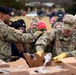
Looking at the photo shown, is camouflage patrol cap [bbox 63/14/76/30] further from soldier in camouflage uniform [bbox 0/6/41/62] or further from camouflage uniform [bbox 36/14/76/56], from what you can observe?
soldier in camouflage uniform [bbox 0/6/41/62]

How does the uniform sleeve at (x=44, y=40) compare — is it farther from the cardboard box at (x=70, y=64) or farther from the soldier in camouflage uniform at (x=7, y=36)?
the cardboard box at (x=70, y=64)

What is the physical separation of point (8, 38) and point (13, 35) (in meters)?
0.12

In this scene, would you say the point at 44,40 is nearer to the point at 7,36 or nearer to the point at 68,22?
the point at 68,22

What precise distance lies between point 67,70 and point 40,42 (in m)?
1.33

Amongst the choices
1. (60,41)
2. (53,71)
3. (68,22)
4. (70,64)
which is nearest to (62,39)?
(60,41)

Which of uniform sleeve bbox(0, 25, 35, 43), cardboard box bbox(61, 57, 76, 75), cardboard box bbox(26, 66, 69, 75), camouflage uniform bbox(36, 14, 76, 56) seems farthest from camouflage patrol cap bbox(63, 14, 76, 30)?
cardboard box bbox(26, 66, 69, 75)

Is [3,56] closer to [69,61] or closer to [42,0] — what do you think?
[69,61]

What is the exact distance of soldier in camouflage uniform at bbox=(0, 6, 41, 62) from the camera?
5141 millimetres

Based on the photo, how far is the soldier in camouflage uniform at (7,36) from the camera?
16.9 feet

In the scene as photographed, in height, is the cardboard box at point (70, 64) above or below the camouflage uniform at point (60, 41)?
below

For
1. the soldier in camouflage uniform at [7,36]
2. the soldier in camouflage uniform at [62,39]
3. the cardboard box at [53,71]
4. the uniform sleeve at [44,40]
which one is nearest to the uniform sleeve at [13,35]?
the soldier in camouflage uniform at [7,36]

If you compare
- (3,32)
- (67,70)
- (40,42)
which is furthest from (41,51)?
(67,70)

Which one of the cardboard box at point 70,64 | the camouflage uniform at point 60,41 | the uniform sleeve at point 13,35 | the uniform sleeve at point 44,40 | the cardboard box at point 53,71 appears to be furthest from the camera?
the camouflage uniform at point 60,41

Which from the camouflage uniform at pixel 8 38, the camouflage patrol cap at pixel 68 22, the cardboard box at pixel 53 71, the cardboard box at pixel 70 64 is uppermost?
the camouflage patrol cap at pixel 68 22
